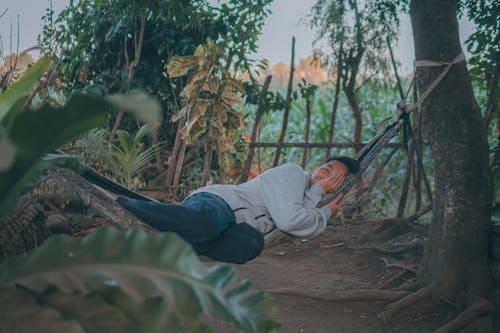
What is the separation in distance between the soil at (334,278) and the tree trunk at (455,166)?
0.19 m

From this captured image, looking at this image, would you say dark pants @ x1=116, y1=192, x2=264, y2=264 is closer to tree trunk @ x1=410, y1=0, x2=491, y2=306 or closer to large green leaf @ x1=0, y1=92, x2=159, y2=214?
tree trunk @ x1=410, y1=0, x2=491, y2=306

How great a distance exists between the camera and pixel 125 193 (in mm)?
2338

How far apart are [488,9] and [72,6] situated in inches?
123

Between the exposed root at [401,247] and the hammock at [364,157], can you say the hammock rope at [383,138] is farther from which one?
the exposed root at [401,247]

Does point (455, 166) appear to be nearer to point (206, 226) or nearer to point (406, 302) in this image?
point (406, 302)

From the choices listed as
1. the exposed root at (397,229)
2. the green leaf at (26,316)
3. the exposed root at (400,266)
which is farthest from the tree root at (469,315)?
the green leaf at (26,316)

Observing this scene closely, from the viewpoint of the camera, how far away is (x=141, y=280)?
3.27 ft

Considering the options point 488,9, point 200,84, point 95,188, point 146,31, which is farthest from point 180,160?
point 488,9

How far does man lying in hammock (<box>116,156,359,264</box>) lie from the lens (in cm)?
212

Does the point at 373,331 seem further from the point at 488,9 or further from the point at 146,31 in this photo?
the point at 146,31

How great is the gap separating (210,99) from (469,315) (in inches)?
88.4

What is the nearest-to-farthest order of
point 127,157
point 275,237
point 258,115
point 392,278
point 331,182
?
point 275,237 → point 331,182 → point 392,278 → point 127,157 → point 258,115

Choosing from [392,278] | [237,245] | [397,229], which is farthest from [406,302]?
[397,229]

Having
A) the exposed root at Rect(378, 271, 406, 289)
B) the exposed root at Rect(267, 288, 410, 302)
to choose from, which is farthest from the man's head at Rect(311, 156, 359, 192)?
the exposed root at Rect(378, 271, 406, 289)
